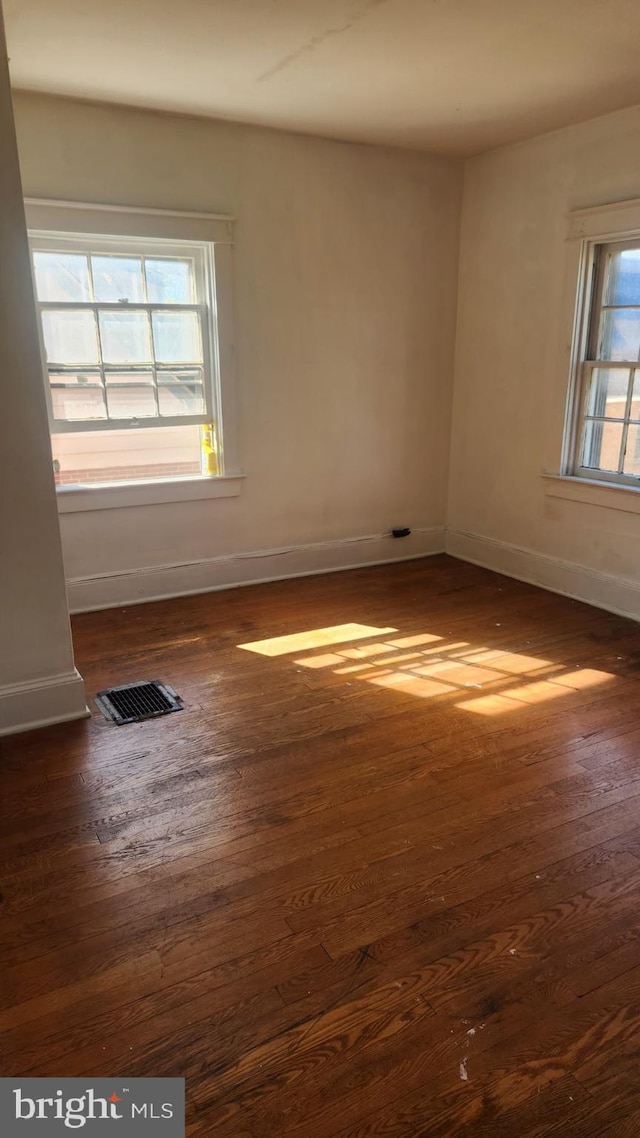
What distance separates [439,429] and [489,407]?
1.44 ft

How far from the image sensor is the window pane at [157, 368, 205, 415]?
4.14 metres

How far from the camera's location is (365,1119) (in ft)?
4.69

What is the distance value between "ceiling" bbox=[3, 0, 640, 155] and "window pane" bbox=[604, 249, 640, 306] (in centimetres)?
73

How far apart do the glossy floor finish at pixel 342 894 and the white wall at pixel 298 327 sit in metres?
1.04

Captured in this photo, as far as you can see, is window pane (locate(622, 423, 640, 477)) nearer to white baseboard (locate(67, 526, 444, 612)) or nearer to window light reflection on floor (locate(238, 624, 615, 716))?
window light reflection on floor (locate(238, 624, 615, 716))

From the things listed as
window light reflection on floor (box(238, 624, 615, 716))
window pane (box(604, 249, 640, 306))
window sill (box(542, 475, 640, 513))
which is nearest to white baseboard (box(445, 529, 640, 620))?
window sill (box(542, 475, 640, 513))

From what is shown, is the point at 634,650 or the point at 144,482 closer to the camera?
the point at 634,650

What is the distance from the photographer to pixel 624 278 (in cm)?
392

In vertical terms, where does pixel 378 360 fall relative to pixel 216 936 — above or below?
above

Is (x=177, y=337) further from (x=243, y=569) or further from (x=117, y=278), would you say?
(x=243, y=569)

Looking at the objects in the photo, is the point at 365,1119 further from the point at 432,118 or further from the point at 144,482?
the point at 432,118

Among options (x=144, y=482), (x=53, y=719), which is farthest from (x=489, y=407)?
(x=53, y=719)

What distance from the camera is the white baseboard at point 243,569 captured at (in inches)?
165

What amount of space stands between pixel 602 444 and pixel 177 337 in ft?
8.46
